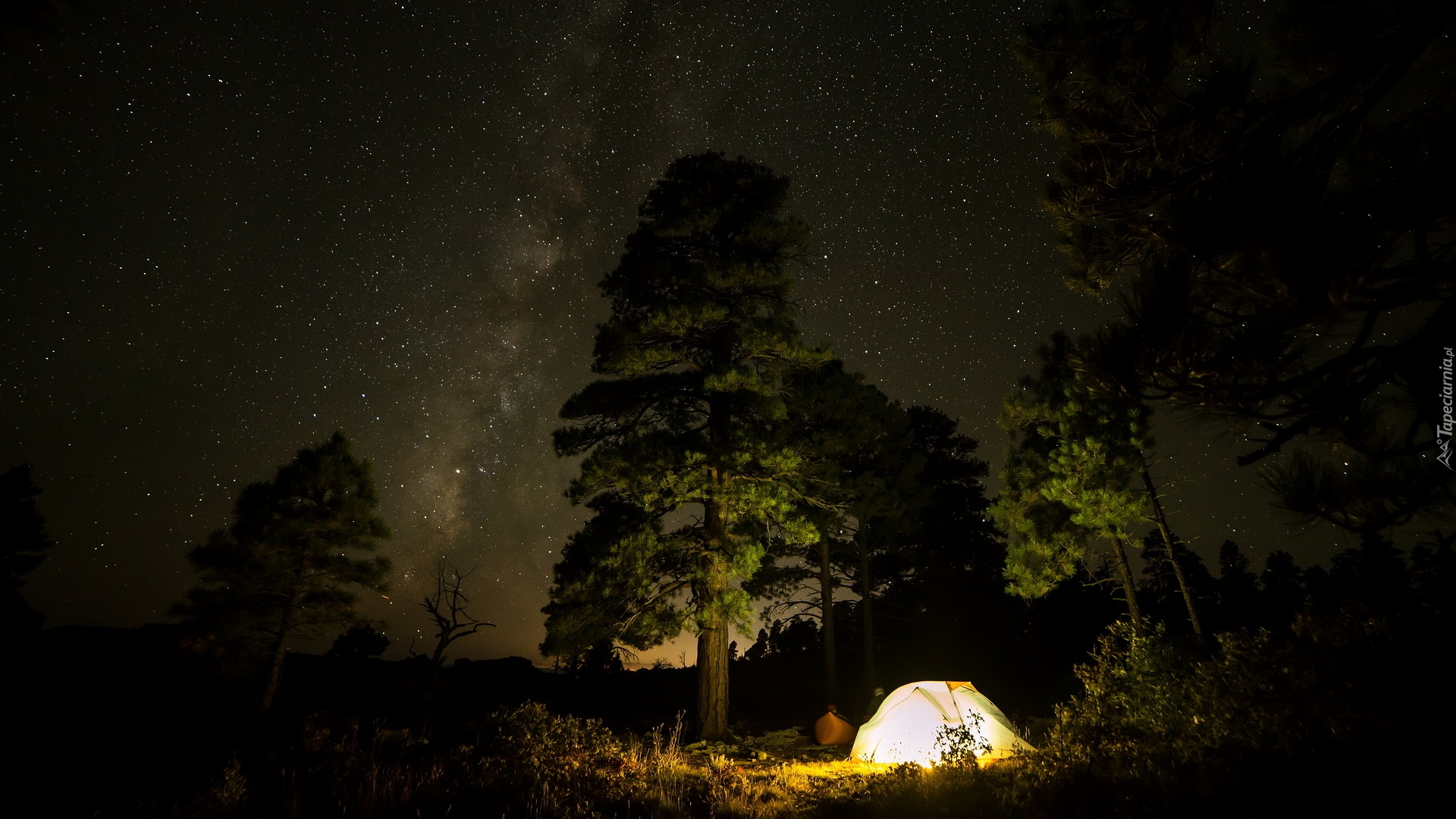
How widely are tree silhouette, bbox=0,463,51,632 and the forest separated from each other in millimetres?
7833

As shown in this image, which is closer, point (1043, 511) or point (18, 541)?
point (1043, 511)

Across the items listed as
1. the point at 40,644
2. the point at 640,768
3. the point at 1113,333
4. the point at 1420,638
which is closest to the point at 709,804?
the point at 640,768

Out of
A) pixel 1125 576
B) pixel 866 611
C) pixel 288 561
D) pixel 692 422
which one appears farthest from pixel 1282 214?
pixel 288 561

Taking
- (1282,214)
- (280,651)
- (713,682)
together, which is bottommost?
(713,682)

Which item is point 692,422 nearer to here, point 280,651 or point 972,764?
point 972,764

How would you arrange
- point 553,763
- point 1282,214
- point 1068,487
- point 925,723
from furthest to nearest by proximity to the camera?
1. point 1068,487
2. point 925,723
3. point 553,763
4. point 1282,214

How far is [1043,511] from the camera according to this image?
15773 mm

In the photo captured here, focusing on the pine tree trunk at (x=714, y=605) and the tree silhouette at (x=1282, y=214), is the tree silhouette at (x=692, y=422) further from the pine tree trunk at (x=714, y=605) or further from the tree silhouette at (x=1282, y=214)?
the tree silhouette at (x=1282, y=214)

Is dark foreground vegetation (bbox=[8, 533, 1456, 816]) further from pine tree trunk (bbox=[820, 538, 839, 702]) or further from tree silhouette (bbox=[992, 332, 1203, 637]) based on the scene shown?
pine tree trunk (bbox=[820, 538, 839, 702])

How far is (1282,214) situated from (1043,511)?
1420cm

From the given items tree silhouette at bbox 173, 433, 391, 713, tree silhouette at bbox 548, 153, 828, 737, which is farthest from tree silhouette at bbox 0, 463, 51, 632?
tree silhouette at bbox 548, 153, 828, 737

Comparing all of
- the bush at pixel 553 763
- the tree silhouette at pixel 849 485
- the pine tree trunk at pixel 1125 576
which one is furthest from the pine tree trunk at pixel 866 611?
the bush at pixel 553 763

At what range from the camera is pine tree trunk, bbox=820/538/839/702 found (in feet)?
63.6

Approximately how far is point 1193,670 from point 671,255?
11.3 meters
